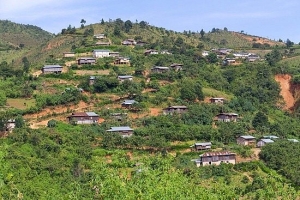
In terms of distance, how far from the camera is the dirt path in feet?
186

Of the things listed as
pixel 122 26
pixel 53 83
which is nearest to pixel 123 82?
pixel 53 83

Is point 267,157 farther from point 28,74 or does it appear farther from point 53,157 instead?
point 28,74

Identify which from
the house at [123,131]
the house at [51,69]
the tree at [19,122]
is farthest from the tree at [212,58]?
the tree at [19,122]

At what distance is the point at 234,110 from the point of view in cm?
4709

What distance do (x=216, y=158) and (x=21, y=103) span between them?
19585 mm

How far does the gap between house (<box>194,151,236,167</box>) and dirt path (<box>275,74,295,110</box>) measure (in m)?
22.5

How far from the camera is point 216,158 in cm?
3622

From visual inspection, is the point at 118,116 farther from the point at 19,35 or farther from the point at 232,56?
the point at 19,35

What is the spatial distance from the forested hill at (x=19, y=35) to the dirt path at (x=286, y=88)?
175ft

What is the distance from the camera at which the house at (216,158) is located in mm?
35750

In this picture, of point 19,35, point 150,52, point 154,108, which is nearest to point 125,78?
point 154,108

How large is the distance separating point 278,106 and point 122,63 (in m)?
19.5

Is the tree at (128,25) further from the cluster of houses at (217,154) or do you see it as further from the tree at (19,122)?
the cluster of houses at (217,154)

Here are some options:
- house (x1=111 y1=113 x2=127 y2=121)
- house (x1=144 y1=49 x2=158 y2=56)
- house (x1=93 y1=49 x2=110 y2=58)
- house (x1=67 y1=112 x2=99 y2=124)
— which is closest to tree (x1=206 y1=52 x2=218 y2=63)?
house (x1=144 y1=49 x2=158 y2=56)
